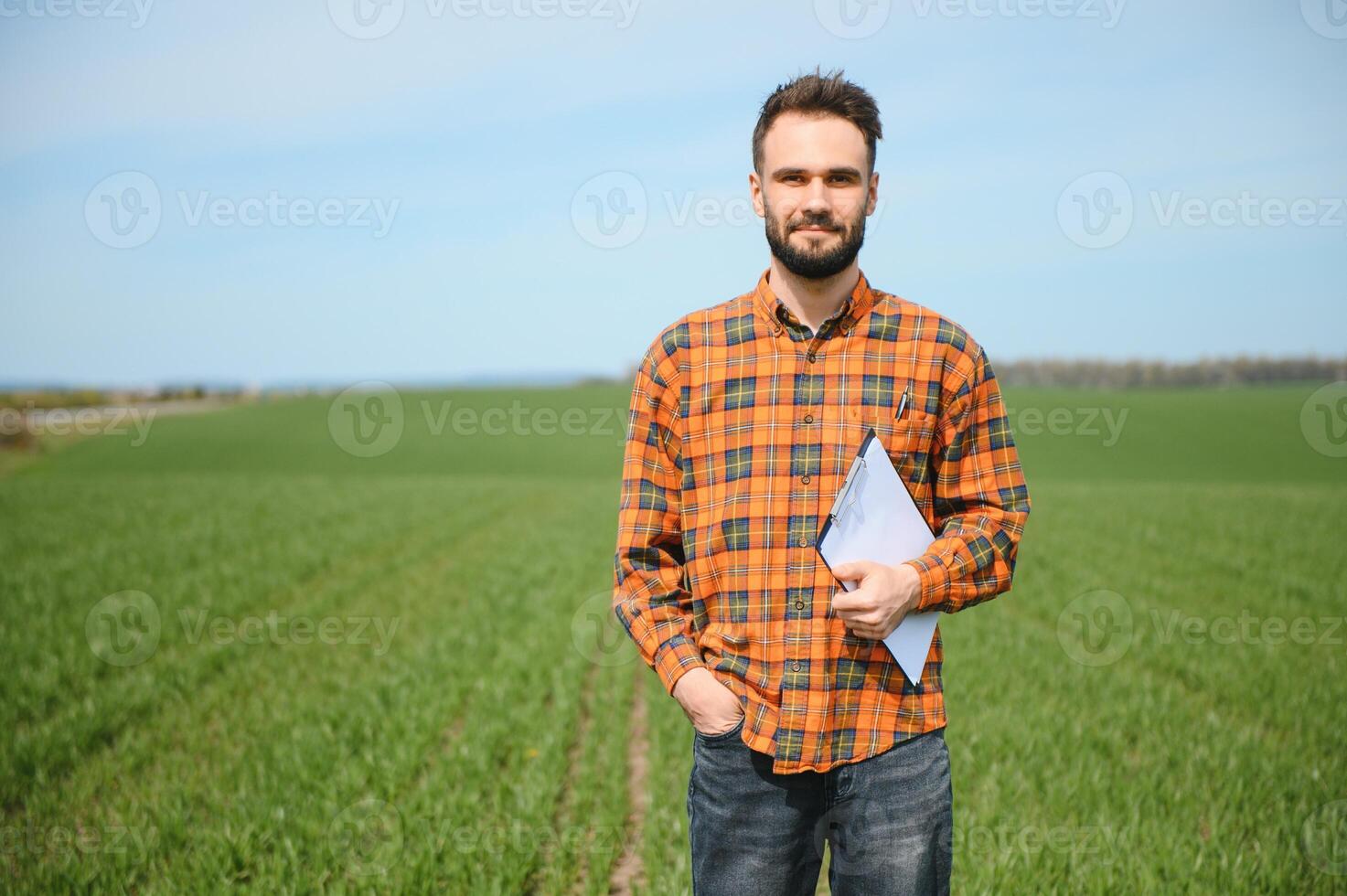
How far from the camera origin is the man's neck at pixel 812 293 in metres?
2.20

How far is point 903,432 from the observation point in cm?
217

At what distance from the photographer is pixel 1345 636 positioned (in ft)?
30.6

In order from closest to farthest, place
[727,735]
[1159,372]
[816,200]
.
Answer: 1. [816,200]
2. [727,735]
3. [1159,372]

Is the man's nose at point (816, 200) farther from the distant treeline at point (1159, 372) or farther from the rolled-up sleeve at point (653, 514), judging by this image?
the distant treeline at point (1159, 372)

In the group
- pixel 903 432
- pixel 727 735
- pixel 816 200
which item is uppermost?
pixel 816 200

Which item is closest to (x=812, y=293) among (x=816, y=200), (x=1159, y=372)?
(x=816, y=200)

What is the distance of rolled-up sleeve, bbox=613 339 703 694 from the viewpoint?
2234mm

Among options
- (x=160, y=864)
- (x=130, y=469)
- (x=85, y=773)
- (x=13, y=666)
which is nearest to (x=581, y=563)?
(x=13, y=666)

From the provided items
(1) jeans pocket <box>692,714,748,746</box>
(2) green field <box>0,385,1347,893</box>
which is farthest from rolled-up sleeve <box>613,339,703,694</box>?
(2) green field <box>0,385,1347,893</box>

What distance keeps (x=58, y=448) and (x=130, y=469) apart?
8.28 meters

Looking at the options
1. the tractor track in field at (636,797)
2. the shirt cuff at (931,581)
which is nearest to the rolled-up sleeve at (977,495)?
the shirt cuff at (931,581)

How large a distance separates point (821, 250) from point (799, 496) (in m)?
0.62

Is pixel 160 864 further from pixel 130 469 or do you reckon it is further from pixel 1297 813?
pixel 130 469

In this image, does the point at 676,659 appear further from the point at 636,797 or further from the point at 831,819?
the point at 636,797
